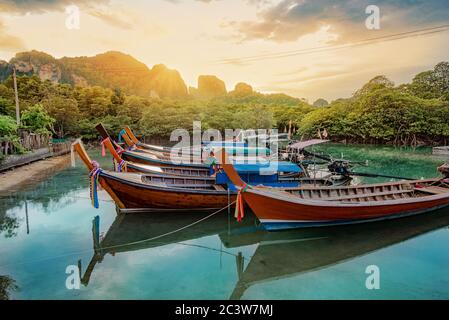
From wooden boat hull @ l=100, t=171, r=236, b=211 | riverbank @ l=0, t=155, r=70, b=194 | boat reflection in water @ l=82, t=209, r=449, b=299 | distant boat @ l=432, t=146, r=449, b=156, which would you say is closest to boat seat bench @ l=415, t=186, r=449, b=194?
boat reflection in water @ l=82, t=209, r=449, b=299

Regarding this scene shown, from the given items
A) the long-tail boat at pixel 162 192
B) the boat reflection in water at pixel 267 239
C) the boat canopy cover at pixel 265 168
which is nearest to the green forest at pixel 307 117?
the long-tail boat at pixel 162 192

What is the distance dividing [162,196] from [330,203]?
4.72 metres

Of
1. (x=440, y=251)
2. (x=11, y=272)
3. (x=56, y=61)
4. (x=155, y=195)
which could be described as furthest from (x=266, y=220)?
(x=56, y=61)

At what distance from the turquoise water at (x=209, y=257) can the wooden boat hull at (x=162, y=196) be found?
36cm

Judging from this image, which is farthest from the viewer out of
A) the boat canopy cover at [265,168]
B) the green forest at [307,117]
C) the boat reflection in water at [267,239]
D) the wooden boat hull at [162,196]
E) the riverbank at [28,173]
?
the green forest at [307,117]

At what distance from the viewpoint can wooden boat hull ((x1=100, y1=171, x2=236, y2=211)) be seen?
8.35 metres

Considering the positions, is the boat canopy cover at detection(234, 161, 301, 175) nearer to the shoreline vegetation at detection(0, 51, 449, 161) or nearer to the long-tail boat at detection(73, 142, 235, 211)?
the long-tail boat at detection(73, 142, 235, 211)

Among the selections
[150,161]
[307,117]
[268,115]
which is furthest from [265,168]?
[307,117]

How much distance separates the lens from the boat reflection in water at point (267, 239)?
615 cm

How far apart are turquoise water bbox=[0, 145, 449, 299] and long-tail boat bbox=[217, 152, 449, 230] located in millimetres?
348

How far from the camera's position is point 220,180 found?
9.60 meters

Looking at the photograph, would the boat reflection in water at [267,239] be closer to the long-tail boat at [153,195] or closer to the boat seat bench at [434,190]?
the long-tail boat at [153,195]

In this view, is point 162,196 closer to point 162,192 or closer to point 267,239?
point 162,192

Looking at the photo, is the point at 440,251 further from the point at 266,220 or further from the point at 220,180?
the point at 220,180
